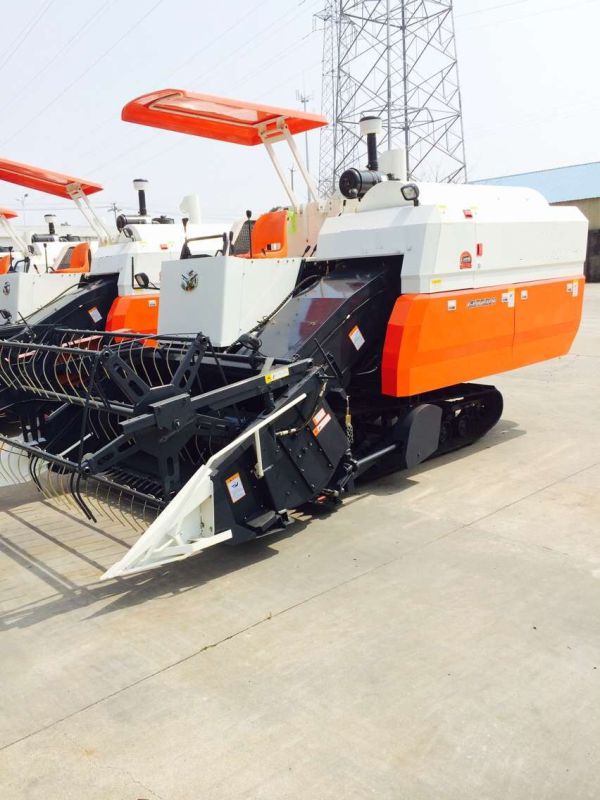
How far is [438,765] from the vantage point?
236 cm

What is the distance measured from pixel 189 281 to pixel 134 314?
2.62 m

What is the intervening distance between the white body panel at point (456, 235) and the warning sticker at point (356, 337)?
0.44 metres

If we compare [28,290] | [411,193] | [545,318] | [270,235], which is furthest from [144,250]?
[545,318]

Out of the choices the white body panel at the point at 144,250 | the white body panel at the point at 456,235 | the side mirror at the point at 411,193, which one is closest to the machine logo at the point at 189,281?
the white body panel at the point at 456,235

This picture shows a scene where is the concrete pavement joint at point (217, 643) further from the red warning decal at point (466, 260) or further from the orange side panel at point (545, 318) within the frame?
the orange side panel at point (545, 318)

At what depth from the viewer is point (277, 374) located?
4.09m

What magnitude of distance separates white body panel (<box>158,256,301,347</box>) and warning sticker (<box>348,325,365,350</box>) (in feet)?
2.12

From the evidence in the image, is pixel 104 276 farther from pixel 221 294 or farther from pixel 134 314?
pixel 221 294

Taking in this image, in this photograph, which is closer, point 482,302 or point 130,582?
point 130,582

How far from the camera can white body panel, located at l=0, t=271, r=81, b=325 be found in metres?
8.59

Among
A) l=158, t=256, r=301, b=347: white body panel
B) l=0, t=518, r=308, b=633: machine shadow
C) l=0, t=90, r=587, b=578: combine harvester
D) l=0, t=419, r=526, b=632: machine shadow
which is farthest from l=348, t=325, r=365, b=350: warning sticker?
l=0, t=518, r=308, b=633: machine shadow

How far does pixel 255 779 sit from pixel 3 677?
1.23 meters

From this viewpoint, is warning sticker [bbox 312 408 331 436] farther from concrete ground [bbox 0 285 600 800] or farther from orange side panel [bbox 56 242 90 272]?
orange side panel [bbox 56 242 90 272]

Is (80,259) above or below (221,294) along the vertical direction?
above
